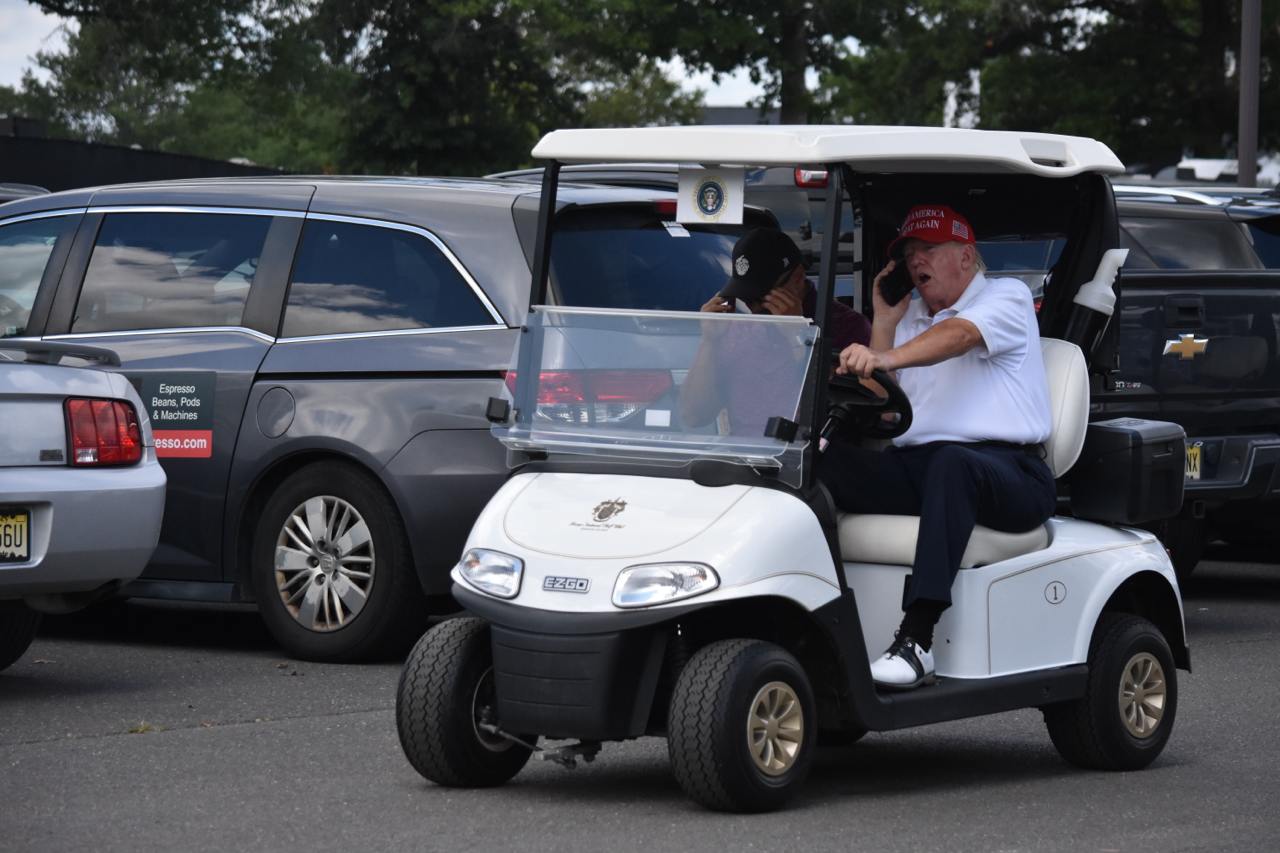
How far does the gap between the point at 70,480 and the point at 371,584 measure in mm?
1281

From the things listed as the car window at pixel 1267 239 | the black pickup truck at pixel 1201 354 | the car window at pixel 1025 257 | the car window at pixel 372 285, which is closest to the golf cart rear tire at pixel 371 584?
the car window at pixel 372 285

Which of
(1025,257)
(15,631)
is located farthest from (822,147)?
(15,631)

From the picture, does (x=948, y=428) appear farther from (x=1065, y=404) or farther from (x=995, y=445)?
(x=1065, y=404)

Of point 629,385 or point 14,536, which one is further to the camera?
point 14,536

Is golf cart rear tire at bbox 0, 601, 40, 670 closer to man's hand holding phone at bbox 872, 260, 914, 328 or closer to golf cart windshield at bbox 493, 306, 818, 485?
golf cart windshield at bbox 493, 306, 818, 485

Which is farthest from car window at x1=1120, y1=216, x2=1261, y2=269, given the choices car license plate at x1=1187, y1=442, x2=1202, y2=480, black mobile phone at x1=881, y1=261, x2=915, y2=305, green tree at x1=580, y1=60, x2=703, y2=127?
green tree at x1=580, y1=60, x2=703, y2=127

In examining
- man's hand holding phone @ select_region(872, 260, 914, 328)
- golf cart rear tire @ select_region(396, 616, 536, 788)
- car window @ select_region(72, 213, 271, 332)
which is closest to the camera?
golf cart rear tire @ select_region(396, 616, 536, 788)

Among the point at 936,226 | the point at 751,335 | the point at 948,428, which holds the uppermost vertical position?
the point at 936,226

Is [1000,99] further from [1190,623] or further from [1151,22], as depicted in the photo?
[1190,623]

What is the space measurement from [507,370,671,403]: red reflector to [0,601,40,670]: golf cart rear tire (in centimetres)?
269

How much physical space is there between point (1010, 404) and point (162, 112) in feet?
308

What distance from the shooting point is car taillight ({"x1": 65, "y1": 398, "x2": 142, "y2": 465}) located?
23.9ft

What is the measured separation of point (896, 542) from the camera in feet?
19.2

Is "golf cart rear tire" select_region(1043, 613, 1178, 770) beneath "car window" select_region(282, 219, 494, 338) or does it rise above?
beneath
